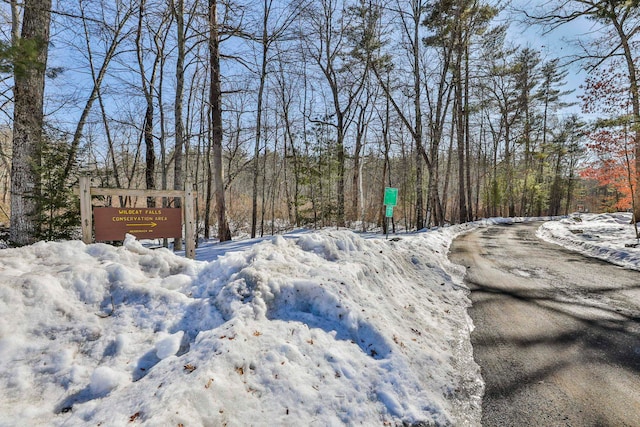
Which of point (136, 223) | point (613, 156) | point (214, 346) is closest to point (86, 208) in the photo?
point (136, 223)

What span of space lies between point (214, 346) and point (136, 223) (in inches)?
158

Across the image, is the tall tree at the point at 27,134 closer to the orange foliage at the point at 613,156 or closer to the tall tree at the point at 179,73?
the tall tree at the point at 179,73

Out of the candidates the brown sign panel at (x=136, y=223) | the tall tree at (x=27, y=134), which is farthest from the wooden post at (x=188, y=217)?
the tall tree at (x=27, y=134)

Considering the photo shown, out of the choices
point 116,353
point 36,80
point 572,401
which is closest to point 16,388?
point 116,353

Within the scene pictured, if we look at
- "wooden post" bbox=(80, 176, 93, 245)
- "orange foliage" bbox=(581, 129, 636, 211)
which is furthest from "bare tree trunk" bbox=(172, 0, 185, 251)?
"orange foliage" bbox=(581, 129, 636, 211)

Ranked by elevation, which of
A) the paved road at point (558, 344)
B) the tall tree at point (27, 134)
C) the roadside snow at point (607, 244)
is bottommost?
the paved road at point (558, 344)

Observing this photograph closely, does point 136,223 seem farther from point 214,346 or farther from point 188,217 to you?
point 214,346

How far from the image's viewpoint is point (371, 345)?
279 centimetres

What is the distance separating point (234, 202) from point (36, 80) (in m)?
23.9

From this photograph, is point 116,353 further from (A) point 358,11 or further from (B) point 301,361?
(A) point 358,11

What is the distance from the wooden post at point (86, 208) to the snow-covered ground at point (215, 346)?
1500 millimetres

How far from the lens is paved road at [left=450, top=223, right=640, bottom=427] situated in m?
2.29

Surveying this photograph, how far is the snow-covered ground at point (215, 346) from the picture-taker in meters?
1.79

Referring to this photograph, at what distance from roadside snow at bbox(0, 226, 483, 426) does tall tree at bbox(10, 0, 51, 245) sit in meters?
3.80
